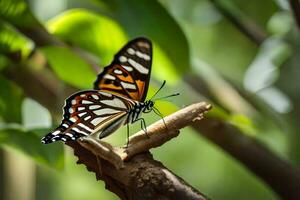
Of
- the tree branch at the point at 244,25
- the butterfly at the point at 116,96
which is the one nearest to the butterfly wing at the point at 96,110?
the butterfly at the point at 116,96

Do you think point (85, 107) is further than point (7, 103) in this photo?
No

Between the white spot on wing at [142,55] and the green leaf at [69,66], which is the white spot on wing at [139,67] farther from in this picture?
the green leaf at [69,66]

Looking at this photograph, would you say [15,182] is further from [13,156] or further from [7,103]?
[7,103]

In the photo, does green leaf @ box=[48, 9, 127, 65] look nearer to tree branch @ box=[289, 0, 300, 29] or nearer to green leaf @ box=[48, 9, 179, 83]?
green leaf @ box=[48, 9, 179, 83]

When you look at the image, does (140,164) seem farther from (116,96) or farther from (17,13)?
(17,13)

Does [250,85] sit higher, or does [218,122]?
[250,85]

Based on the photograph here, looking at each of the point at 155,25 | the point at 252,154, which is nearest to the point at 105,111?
the point at 155,25

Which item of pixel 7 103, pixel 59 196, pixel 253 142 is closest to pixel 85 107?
pixel 7 103

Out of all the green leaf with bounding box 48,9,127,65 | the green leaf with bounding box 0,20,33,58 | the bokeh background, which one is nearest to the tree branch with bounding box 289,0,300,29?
the bokeh background
